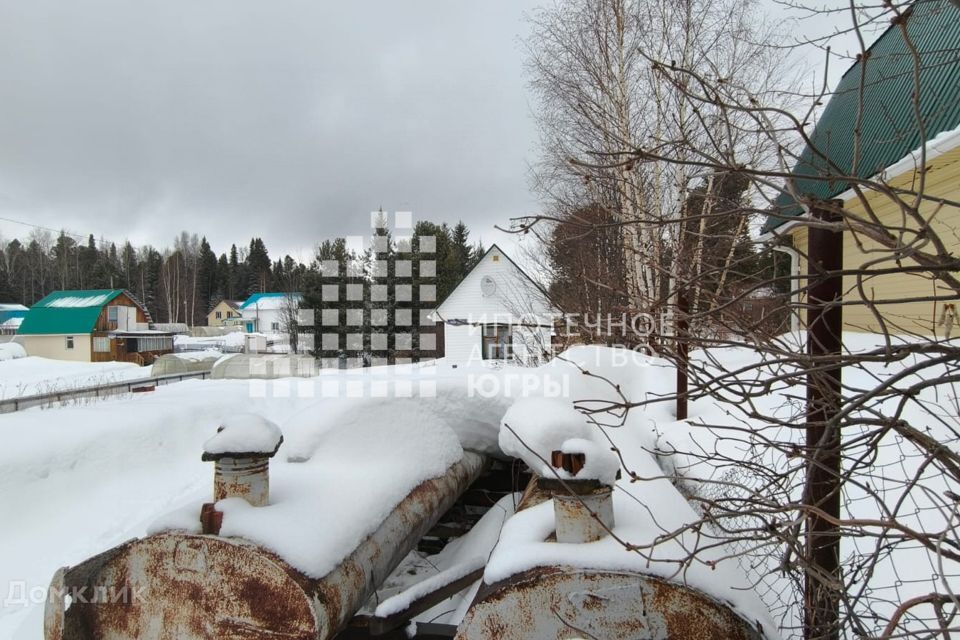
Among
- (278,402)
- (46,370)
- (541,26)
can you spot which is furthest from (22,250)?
(541,26)

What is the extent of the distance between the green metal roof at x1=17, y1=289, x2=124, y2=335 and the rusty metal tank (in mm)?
35208

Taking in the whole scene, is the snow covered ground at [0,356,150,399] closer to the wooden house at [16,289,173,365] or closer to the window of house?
the wooden house at [16,289,173,365]

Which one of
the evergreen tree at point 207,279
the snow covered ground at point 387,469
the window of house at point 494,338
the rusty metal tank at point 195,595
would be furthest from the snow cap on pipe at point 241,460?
the evergreen tree at point 207,279

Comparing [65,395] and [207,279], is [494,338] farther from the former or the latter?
[207,279]

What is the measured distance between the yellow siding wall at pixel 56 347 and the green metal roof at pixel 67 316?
356 mm

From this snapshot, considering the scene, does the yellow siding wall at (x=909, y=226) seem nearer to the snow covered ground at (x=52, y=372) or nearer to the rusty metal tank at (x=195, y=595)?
the rusty metal tank at (x=195, y=595)

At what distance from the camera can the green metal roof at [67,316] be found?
102 ft

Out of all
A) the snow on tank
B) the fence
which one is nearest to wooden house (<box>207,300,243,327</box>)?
the fence

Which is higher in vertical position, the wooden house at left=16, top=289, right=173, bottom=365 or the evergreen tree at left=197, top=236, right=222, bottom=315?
the evergreen tree at left=197, top=236, right=222, bottom=315

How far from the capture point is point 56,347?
104 feet

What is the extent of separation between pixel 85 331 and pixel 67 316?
Answer: 1.94 metres

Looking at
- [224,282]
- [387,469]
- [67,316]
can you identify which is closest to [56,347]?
[67,316]

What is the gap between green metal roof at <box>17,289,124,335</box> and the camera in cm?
3122

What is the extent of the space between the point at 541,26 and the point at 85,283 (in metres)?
61.5
